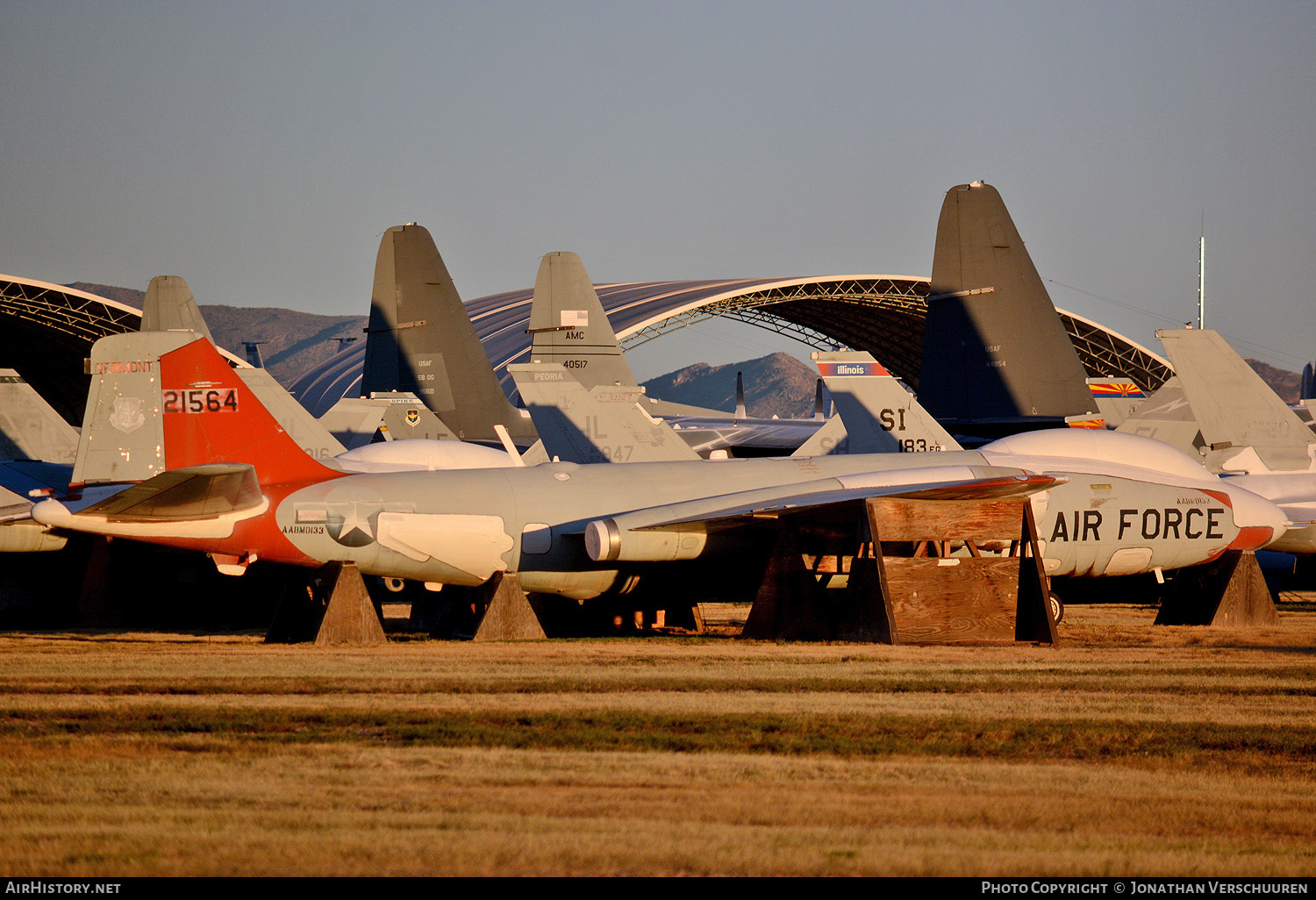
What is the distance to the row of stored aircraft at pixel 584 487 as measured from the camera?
A: 55.1 ft

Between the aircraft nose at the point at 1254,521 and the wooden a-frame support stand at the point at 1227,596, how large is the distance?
0.23 metres

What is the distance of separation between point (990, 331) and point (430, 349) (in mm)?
17448

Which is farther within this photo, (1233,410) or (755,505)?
(1233,410)

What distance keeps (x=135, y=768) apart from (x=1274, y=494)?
21951mm

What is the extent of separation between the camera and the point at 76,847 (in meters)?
6.39

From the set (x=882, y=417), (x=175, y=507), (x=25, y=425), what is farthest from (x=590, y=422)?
(x=25, y=425)

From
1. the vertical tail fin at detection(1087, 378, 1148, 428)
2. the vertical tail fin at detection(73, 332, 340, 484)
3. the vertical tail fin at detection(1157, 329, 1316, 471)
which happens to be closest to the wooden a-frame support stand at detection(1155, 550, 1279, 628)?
the vertical tail fin at detection(1157, 329, 1316, 471)

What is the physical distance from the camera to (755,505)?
17.3m

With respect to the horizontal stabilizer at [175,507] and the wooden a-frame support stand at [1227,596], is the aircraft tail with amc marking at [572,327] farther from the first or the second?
the horizontal stabilizer at [175,507]

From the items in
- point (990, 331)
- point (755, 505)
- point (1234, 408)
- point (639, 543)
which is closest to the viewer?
point (639, 543)

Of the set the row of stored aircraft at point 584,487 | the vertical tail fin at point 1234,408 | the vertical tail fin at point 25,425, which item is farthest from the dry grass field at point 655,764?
the vertical tail fin at point 25,425

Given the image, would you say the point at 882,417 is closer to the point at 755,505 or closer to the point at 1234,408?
the point at 1234,408

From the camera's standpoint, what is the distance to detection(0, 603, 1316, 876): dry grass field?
251 inches
